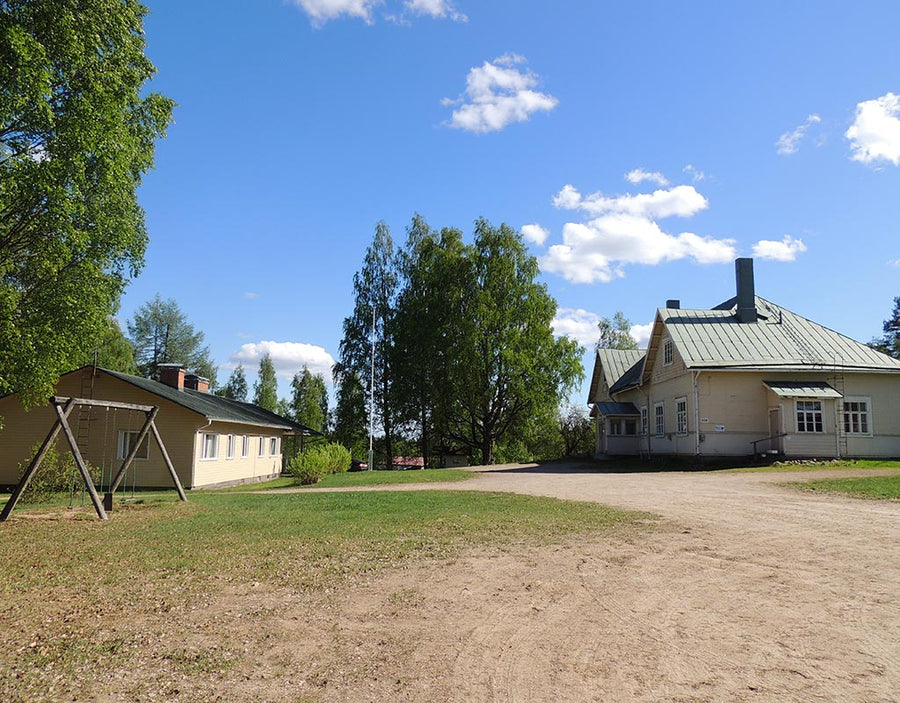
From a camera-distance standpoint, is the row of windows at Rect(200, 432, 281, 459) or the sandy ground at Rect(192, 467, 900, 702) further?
the row of windows at Rect(200, 432, 281, 459)

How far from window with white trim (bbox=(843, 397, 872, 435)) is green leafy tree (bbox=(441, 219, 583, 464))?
16.4 meters

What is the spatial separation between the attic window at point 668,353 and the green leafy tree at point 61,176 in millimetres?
22676

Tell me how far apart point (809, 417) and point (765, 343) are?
3.84 m

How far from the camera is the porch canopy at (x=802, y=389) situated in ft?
84.7

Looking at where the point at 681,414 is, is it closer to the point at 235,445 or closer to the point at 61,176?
A: the point at 235,445

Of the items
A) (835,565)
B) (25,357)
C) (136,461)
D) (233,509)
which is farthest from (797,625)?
(136,461)

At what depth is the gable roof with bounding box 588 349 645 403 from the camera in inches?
1617

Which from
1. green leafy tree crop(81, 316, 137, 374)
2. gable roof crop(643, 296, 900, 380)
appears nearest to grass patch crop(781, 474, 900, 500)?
gable roof crop(643, 296, 900, 380)

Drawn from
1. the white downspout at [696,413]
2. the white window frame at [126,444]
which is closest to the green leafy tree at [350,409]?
the white window frame at [126,444]

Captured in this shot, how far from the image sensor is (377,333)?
151ft

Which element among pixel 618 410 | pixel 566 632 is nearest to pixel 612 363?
pixel 618 410

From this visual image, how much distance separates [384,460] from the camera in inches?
1928

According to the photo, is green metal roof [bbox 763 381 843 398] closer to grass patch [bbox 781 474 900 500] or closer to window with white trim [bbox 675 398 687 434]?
window with white trim [bbox 675 398 687 434]

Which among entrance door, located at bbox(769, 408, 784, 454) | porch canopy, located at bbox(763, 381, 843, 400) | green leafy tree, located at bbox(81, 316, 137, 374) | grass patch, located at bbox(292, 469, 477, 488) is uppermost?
green leafy tree, located at bbox(81, 316, 137, 374)
